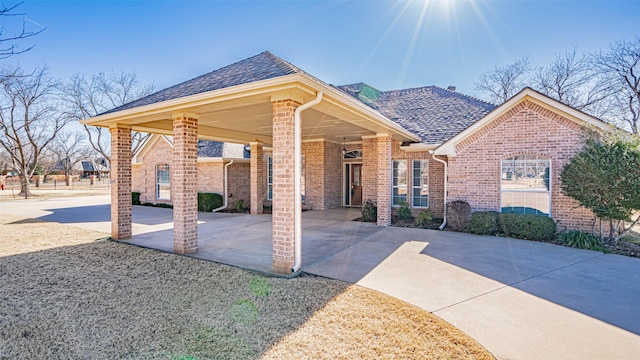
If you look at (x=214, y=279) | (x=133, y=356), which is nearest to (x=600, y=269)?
(x=214, y=279)

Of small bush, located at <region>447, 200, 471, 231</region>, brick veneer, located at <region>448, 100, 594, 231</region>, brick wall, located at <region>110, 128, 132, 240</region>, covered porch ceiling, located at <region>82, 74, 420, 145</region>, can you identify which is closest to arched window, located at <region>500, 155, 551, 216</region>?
brick veneer, located at <region>448, 100, 594, 231</region>

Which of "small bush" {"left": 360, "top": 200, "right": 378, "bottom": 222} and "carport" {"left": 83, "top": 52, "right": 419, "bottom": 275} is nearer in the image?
"carport" {"left": 83, "top": 52, "right": 419, "bottom": 275}

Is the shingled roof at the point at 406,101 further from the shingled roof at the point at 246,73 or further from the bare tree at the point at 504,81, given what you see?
the bare tree at the point at 504,81

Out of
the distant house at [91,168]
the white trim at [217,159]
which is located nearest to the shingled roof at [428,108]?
the white trim at [217,159]

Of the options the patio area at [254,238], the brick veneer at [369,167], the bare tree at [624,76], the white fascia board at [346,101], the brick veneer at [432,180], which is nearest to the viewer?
the white fascia board at [346,101]

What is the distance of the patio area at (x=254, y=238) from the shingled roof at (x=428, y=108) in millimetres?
4447

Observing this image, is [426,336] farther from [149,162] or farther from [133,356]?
[149,162]

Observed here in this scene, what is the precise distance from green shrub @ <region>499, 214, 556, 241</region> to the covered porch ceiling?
3988 mm

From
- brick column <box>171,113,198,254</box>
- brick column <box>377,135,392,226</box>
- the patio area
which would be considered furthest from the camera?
brick column <box>377,135,392,226</box>

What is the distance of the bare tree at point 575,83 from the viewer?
21.3 metres

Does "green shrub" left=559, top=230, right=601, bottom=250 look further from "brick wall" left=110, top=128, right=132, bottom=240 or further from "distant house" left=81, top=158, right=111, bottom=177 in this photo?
"distant house" left=81, top=158, right=111, bottom=177

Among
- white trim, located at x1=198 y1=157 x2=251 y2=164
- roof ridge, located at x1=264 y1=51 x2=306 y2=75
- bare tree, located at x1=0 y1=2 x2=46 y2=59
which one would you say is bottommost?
white trim, located at x1=198 y1=157 x2=251 y2=164

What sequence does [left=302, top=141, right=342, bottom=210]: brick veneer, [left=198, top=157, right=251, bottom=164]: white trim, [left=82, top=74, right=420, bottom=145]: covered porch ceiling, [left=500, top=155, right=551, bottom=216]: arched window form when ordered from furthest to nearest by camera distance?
[left=198, top=157, right=251, bottom=164]: white trim
[left=302, top=141, right=342, bottom=210]: brick veneer
[left=500, top=155, right=551, bottom=216]: arched window
[left=82, top=74, right=420, bottom=145]: covered porch ceiling

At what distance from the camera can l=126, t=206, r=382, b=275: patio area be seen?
6.61 m
